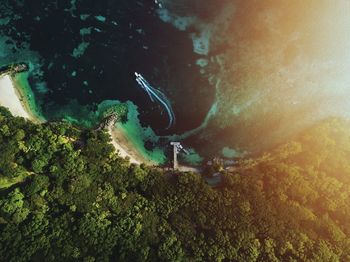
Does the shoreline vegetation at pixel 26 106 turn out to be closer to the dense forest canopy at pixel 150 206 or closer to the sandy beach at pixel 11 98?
the sandy beach at pixel 11 98

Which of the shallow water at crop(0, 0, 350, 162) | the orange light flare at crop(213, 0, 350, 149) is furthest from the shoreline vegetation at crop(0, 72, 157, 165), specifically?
the orange light flare at crop(213, 0, 350, 149)

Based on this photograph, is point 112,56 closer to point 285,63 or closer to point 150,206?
point 150,206

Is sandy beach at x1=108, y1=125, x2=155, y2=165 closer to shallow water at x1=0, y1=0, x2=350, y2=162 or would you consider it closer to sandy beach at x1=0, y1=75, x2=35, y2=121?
shallow water at x1=0, y1=0, x2=350, y2=162

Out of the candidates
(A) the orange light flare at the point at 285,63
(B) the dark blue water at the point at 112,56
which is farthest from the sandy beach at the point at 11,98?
(A) the orange light flare at the point at 285,63

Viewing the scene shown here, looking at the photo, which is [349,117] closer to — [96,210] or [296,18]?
[296,18]

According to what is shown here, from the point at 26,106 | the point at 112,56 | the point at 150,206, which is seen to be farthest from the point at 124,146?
the point at 26,106
